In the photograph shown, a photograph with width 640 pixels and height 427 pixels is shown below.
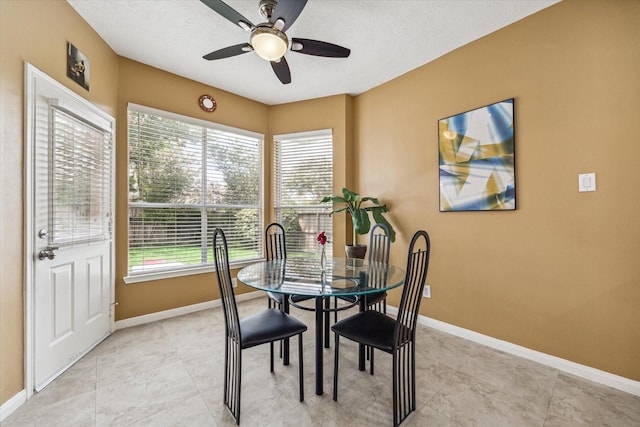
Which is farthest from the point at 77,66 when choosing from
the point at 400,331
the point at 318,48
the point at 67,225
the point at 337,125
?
the point at 400,331

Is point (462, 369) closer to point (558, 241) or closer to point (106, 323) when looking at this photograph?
point (558, 241)

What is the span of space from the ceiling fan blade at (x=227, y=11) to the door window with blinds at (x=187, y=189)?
1.82 metres

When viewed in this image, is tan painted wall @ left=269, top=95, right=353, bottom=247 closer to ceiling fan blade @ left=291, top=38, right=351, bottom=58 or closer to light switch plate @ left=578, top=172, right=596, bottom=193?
ceiling fan blade @ left=291, top=38, right=351, bottom=58

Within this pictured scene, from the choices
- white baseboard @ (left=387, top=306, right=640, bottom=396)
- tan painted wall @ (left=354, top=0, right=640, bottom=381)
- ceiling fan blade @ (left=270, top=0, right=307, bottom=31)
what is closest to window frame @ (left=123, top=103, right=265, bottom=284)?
ceiling fan blade @ (left=270, top=0, right=307, bottom=31)

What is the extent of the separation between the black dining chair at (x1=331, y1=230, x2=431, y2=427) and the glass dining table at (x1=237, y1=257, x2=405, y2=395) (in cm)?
16

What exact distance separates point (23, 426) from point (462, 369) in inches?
111

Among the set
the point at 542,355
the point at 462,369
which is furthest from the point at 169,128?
the point at 542,355

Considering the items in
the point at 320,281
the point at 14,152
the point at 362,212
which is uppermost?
the point at 14,152

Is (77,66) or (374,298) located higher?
(77,66)

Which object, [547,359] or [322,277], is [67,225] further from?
[547,359]

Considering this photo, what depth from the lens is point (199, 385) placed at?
1.92m

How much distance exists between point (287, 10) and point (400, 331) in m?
2.05

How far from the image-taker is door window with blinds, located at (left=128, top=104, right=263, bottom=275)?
9.93 ft

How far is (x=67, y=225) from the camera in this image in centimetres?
214
